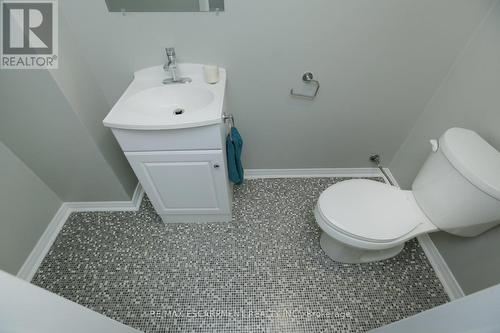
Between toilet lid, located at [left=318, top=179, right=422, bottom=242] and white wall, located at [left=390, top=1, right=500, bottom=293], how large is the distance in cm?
32

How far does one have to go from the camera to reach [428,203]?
104cm

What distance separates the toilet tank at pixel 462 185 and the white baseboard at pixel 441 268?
314 millimetres

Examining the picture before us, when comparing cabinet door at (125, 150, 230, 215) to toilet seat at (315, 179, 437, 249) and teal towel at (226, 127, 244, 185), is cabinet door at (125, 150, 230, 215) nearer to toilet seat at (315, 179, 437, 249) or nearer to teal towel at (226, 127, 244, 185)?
teal towel at (226, 127, 244, 185)

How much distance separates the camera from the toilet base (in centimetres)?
123

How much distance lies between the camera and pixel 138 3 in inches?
39.8

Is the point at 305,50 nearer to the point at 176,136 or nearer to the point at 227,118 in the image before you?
the point at 227,118

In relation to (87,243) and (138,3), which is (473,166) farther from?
(87,243)

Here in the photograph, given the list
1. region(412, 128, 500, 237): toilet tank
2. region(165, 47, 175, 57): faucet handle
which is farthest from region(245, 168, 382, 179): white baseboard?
region(165, 47, 175, 57): faucet handle

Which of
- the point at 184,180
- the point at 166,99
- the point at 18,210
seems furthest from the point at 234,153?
the point at 18,210

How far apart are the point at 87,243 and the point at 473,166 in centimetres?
199

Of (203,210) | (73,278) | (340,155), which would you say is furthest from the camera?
(340,155)

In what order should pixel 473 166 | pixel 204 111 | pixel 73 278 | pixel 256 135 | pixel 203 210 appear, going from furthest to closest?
pixel 256 135 → pixel 203 210 → pixel 73 278 → pixel 204 111 → pixel 473 166

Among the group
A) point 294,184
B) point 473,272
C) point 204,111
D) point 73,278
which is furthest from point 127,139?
point 473,272

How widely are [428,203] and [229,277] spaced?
1054 millimetres
